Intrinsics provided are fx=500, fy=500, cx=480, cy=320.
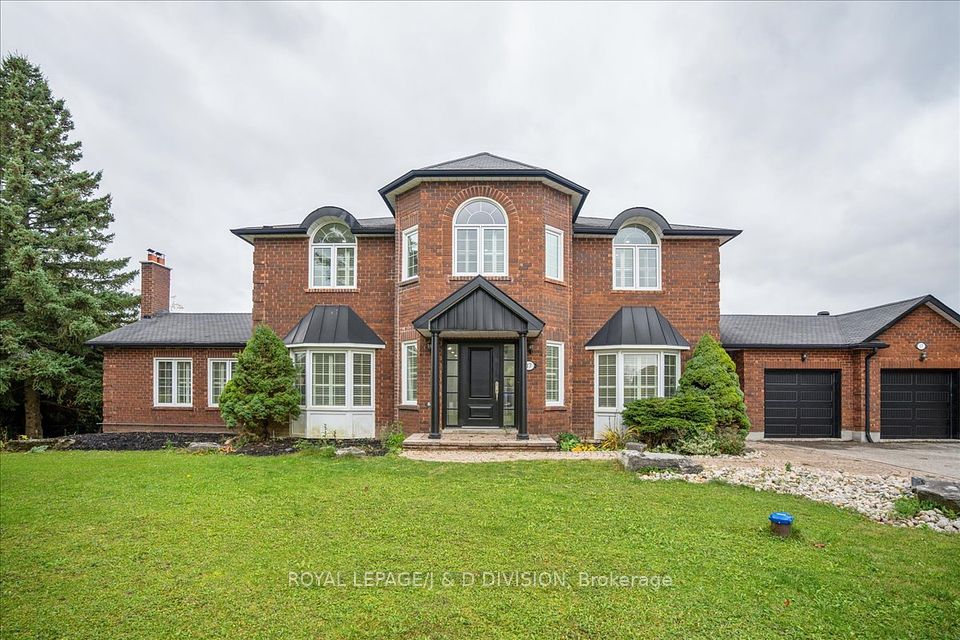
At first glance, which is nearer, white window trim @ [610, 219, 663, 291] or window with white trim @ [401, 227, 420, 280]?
window with white trim @ [401, 227, 420, 280]

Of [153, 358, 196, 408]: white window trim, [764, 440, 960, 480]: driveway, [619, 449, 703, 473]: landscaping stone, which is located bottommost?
[764, 440, 960, 480]: driveway

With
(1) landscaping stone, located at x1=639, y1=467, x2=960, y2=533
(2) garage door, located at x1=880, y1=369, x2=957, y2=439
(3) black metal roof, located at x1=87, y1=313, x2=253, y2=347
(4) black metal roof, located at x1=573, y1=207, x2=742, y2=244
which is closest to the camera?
(1) landscaping stone, located at x1=639, y1=467, x2=960, y2=533

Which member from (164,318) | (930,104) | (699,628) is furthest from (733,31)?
(164,318)

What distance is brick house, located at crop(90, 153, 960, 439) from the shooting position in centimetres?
1264

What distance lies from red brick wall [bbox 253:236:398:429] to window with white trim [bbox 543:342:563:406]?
4387 millimetres

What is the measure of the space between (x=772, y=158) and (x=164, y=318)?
23.7m

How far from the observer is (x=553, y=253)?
43.5 ft

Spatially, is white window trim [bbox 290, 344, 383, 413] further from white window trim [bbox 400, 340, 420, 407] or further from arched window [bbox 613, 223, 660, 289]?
arched window [bbox 613, 223, 660, 289]

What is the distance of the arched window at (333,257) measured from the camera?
1446 cm

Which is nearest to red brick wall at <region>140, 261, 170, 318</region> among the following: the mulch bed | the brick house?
the brick house

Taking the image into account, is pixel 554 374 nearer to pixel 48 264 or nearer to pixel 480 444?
pixel 480 444

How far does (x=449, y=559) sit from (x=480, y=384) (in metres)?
7.98

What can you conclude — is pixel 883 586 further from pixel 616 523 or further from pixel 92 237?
pixel 92 237

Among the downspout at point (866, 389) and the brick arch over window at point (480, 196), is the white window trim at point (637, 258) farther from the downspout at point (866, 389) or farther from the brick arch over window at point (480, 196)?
the downspout at point (866, 389)
